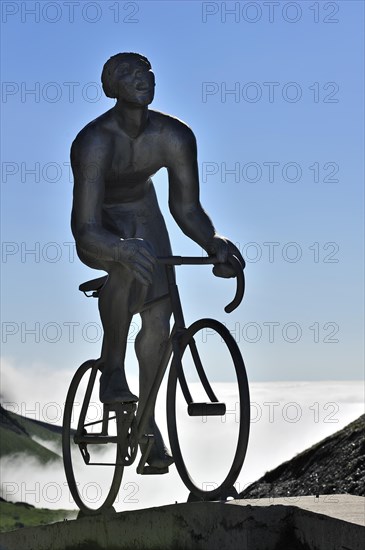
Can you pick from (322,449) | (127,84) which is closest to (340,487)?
(322,449)

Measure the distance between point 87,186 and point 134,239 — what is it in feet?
2.22

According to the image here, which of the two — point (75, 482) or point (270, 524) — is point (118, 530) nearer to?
point (75, 482)

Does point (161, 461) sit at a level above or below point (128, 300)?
below

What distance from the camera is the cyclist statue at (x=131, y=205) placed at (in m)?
9.32

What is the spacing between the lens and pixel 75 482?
10.0 meters

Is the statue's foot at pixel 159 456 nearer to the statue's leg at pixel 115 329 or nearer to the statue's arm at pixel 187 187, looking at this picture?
the statue's leg at pixel 115 329

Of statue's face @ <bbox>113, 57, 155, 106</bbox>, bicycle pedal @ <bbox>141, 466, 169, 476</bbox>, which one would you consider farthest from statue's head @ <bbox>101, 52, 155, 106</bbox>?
bicycle pedal @ <bbox>141, 466, 169, 476</bbox>

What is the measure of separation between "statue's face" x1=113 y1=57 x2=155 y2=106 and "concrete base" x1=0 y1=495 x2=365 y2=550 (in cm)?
288

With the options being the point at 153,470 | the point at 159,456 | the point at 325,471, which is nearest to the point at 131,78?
the point at 159,456

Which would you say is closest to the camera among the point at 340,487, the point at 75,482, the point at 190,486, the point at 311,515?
the point at 311,515

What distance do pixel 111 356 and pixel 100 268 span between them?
0.66m

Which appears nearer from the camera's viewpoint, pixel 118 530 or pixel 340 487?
pixel 118 530

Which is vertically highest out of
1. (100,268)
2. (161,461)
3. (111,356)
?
(100,268)

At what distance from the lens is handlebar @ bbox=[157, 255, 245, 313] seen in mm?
9117
